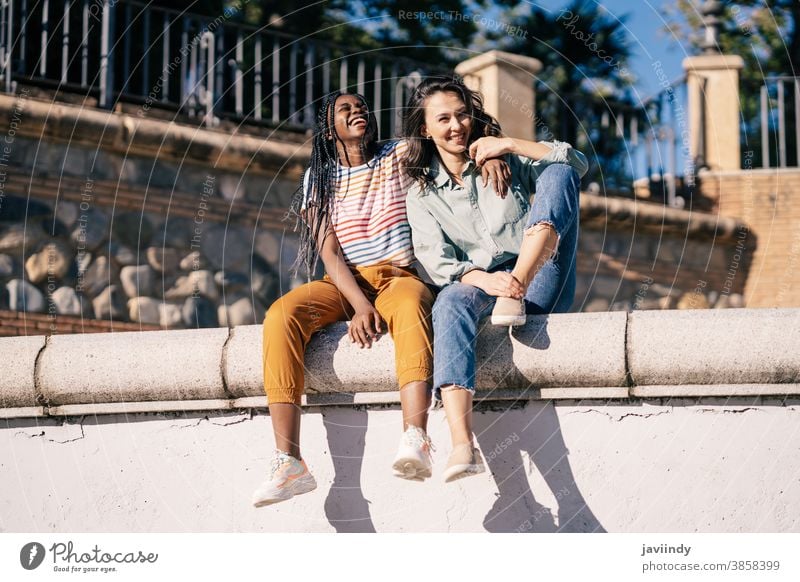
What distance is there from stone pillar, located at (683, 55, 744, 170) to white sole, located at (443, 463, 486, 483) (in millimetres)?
8555

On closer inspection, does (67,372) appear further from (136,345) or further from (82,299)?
(82,299)

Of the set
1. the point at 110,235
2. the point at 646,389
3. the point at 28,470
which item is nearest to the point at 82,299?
the point at 110,235

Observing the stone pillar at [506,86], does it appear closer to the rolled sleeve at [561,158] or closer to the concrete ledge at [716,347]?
the rolled sleeve at [561,158]

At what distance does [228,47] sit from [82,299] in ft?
9.05

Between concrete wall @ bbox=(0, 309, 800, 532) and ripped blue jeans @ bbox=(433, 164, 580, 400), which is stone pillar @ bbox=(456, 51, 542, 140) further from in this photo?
concrete wall @ bbox=(0, 309, 800, 532)

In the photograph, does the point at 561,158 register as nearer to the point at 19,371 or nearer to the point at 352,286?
the point at 352,286

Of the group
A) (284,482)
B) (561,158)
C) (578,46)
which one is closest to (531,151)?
(561,158)

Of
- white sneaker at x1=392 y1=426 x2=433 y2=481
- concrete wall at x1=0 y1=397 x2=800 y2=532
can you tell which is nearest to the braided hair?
concrete wall at x1=0 y1=397 x2=800 y2=532

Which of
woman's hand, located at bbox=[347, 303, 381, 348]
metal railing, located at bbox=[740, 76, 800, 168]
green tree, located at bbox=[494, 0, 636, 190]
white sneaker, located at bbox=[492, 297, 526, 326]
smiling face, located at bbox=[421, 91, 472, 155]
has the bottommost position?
woman's hand, located at bbox=[347, 303, 381, 348]

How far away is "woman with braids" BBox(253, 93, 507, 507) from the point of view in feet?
10.1

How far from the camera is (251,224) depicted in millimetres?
7711

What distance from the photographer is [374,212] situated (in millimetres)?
3729

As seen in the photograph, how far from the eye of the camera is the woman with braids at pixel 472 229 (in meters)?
3.04

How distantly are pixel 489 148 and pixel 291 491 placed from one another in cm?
124
